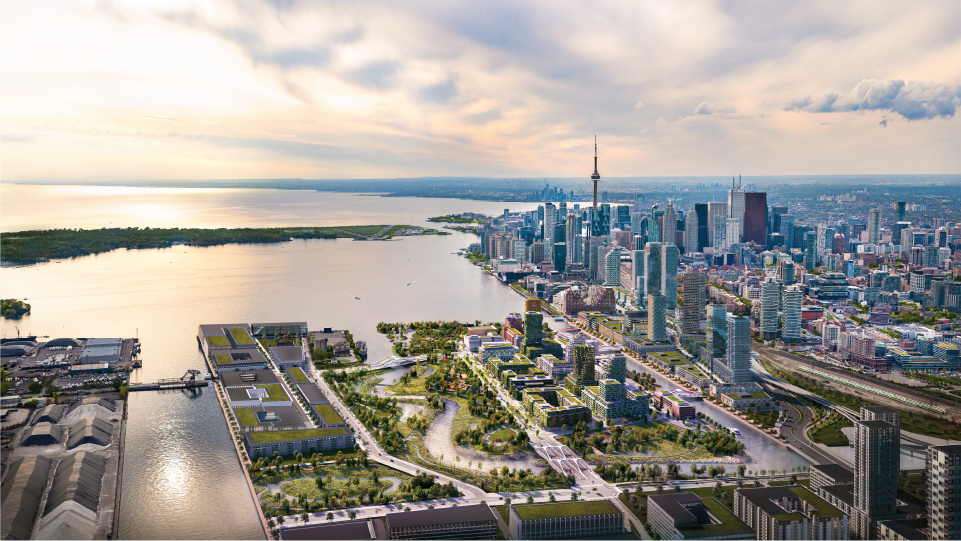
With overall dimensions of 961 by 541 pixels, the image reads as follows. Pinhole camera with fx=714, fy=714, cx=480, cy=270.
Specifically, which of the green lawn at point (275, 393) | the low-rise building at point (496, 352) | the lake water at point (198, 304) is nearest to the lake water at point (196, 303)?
the lake water at point (198, 304)

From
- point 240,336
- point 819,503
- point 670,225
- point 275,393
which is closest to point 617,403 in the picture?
point 819,503

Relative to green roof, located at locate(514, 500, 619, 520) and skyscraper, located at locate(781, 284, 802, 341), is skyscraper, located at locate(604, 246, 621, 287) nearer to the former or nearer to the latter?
skyscraper, located at locate(781, 284, 802, 341)

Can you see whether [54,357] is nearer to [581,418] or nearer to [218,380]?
[218,380]

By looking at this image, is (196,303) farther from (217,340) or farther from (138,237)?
(138,237)

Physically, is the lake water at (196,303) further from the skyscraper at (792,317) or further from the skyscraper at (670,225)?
the skyscraper at (670,225)

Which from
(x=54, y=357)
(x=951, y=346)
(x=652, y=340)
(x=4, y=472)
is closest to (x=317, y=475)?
(x=4, y=472)
